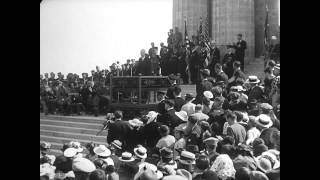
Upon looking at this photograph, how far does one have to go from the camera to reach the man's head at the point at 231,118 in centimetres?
760

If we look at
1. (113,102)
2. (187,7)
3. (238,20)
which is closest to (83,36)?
(113,102)

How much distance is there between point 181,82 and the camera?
26.6 ft

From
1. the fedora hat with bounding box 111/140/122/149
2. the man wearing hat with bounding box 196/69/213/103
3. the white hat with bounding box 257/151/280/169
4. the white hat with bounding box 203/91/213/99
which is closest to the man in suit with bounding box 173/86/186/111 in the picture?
the man wearing hat with bounding box 196/69/213/103

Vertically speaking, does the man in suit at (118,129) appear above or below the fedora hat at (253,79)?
below

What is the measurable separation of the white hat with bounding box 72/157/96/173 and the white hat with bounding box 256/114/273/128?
9.61ft

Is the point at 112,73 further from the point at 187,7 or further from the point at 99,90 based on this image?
the point at 187,7

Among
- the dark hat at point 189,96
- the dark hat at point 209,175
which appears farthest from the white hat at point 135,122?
the dark hat at point 209,175

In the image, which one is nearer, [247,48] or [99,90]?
[247,48]

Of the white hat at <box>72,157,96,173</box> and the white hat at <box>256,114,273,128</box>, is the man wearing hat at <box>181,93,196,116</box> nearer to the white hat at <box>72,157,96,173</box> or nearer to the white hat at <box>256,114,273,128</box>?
the white hat at <box>256,114,273,128</box>

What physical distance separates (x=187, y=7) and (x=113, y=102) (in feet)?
7.04

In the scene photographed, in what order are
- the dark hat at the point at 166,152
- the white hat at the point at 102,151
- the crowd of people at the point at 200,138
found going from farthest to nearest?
the white hat at the point at 102,151 → the dark hat at the point at 166,152 → the crowd of people at the point at 200,138

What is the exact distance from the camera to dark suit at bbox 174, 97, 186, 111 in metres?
8.02

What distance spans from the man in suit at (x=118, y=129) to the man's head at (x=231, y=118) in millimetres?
1806

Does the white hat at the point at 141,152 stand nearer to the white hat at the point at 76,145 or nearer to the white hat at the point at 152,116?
the white hat at the point at 152,116
